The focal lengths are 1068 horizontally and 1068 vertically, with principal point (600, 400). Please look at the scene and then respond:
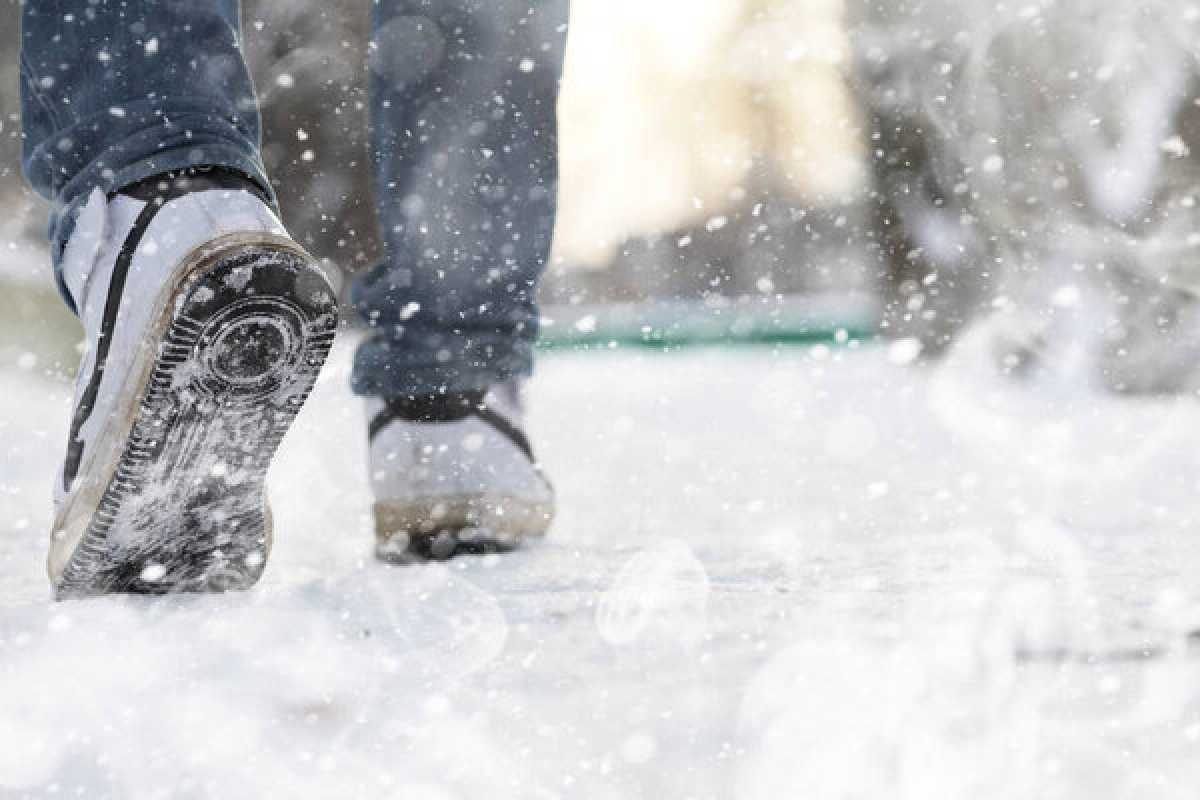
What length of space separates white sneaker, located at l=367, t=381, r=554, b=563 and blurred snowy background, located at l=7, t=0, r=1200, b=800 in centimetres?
5

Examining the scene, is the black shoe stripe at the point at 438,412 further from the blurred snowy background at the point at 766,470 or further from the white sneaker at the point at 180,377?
the white sneaker at the point at 180,377

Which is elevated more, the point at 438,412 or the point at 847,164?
the point at 438,412

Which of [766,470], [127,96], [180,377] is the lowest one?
[766,470]

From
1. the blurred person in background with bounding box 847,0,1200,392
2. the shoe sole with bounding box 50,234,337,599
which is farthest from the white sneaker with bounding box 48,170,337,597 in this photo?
the blurred person in background with bounding box 847,0,1200,392

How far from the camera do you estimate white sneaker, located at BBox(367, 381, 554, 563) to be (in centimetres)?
94

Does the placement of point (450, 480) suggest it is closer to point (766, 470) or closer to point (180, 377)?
point (180, 377)

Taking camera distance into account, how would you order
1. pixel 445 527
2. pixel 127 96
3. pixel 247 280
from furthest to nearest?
pixel 445 527
pixel 127 96
pixel 247 280

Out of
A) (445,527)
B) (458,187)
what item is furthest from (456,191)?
(445,527)

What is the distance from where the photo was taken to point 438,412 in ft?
3.27

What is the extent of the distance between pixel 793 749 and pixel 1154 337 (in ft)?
6.94

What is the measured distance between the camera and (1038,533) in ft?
3.24

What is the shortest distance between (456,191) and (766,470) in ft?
1.92

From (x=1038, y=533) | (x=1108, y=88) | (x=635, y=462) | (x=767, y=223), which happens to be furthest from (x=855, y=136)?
(x=1038, y=533)

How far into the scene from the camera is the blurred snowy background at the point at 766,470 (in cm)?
51
